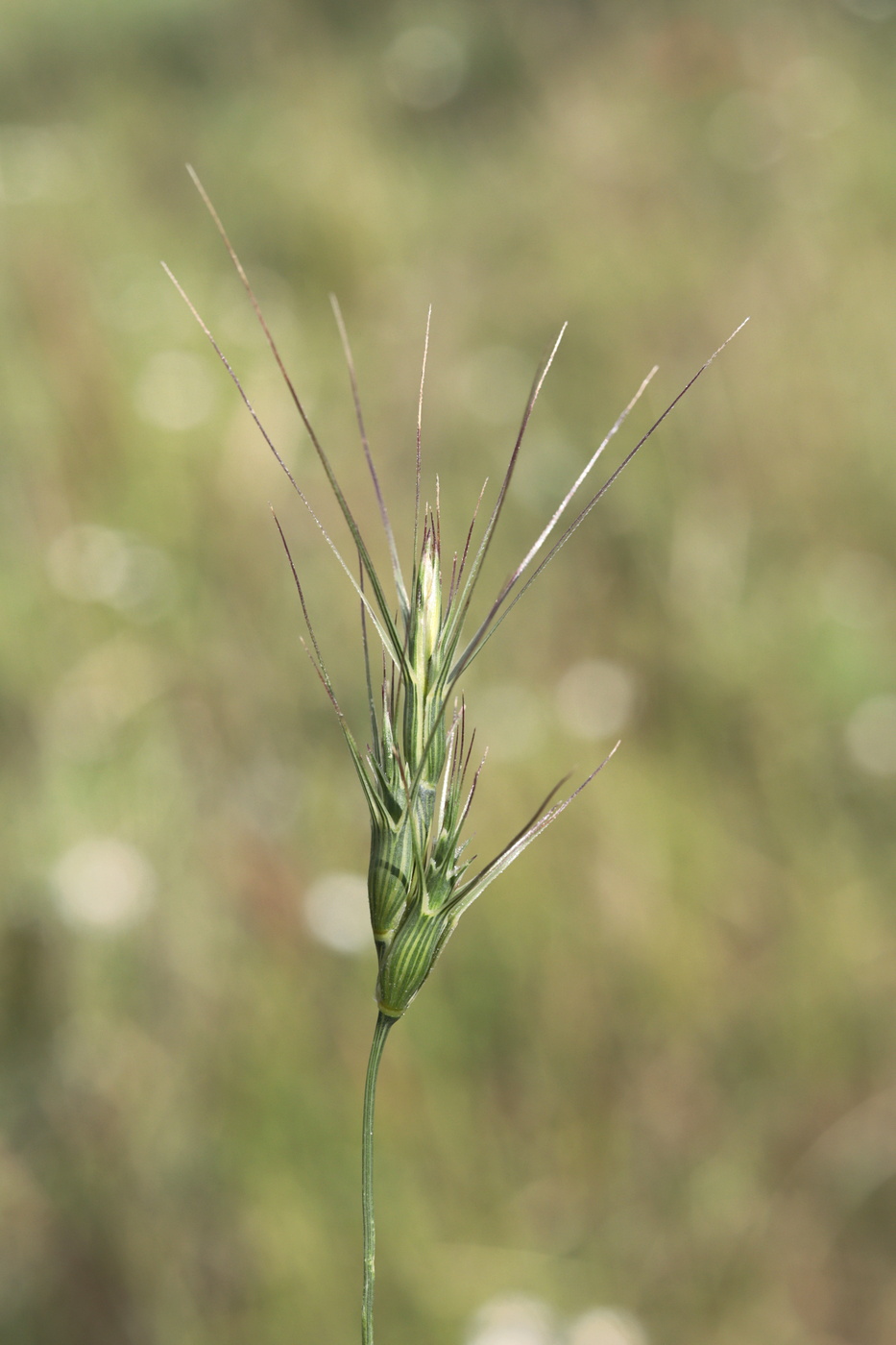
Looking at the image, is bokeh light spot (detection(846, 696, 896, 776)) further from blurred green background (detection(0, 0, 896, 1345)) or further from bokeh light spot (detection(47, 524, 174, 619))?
bokeh light spot (detection(47, 524, 174, 619))

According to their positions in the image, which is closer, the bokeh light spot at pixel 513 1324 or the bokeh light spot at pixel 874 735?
the bokeh light spot at pixel 513 1324

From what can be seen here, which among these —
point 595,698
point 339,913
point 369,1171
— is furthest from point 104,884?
point 369,1171

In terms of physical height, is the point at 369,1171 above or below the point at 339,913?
above

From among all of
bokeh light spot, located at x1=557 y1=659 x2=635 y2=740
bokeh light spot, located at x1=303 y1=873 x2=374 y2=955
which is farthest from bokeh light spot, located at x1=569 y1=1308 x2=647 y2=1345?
bokeh light spot, located at x1=557 y1=659 x2=635 y2=740

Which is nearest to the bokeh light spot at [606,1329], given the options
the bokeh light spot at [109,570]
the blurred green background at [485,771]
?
the blurred green background at [485,771]

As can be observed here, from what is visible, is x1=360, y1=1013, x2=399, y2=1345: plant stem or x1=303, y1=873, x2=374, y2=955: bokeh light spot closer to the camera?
x1=360, y1=1013, x2=399, y2=1345: plant stem

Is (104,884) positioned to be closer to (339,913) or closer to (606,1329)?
(339,913)

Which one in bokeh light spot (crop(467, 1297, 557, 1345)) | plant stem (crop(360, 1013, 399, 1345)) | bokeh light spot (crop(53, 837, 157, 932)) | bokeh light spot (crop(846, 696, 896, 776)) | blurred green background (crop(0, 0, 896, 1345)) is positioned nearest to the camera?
plant stem (crop(360, 1013, 399, 1345))

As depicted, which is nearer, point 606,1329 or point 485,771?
point 606,1329

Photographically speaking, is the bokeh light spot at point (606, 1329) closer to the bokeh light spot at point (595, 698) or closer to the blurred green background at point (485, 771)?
the blurred green background at point (485, 771)
